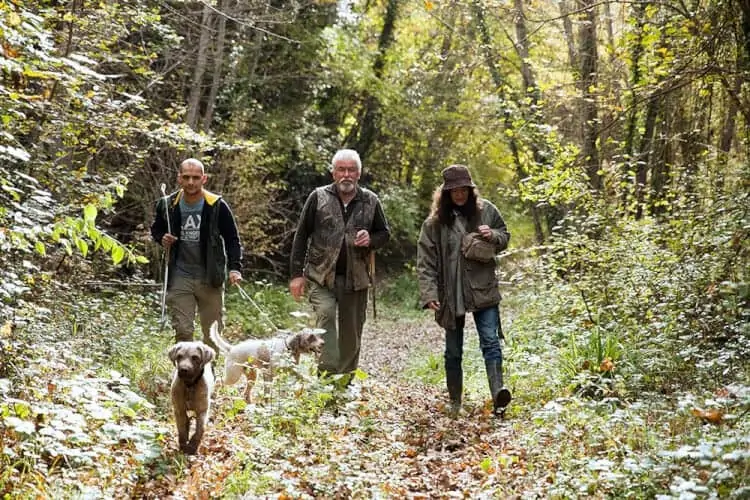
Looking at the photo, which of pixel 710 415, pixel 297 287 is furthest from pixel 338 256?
pixel 710 415

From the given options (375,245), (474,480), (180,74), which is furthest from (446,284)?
(180,74)

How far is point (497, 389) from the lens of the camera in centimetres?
731

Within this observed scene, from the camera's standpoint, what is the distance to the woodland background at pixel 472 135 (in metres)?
5.76

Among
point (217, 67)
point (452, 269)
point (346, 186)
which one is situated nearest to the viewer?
point (346, 186)

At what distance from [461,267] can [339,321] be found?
1308 mm

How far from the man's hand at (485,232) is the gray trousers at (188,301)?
2660 mm

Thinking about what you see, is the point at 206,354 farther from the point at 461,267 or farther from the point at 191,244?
the point at 461,267

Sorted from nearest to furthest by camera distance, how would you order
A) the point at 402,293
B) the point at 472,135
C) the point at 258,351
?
the point at 258,351, the point at 402,293, the point at 472,135

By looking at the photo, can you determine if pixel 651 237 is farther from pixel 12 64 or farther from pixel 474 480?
pixel 12 64

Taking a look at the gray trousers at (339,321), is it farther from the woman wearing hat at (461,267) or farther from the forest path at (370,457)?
the woman wearing hat at (461,267)

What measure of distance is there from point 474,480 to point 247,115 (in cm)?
1330

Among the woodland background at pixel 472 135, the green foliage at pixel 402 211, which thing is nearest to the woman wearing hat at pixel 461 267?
the woodland background at pixel 472 135

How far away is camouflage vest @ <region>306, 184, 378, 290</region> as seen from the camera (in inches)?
295

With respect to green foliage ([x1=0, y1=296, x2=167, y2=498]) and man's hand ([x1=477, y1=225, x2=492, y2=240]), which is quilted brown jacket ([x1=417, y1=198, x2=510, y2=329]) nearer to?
man's hand ([x1=477, y1=225, x2=492, y2=240])
